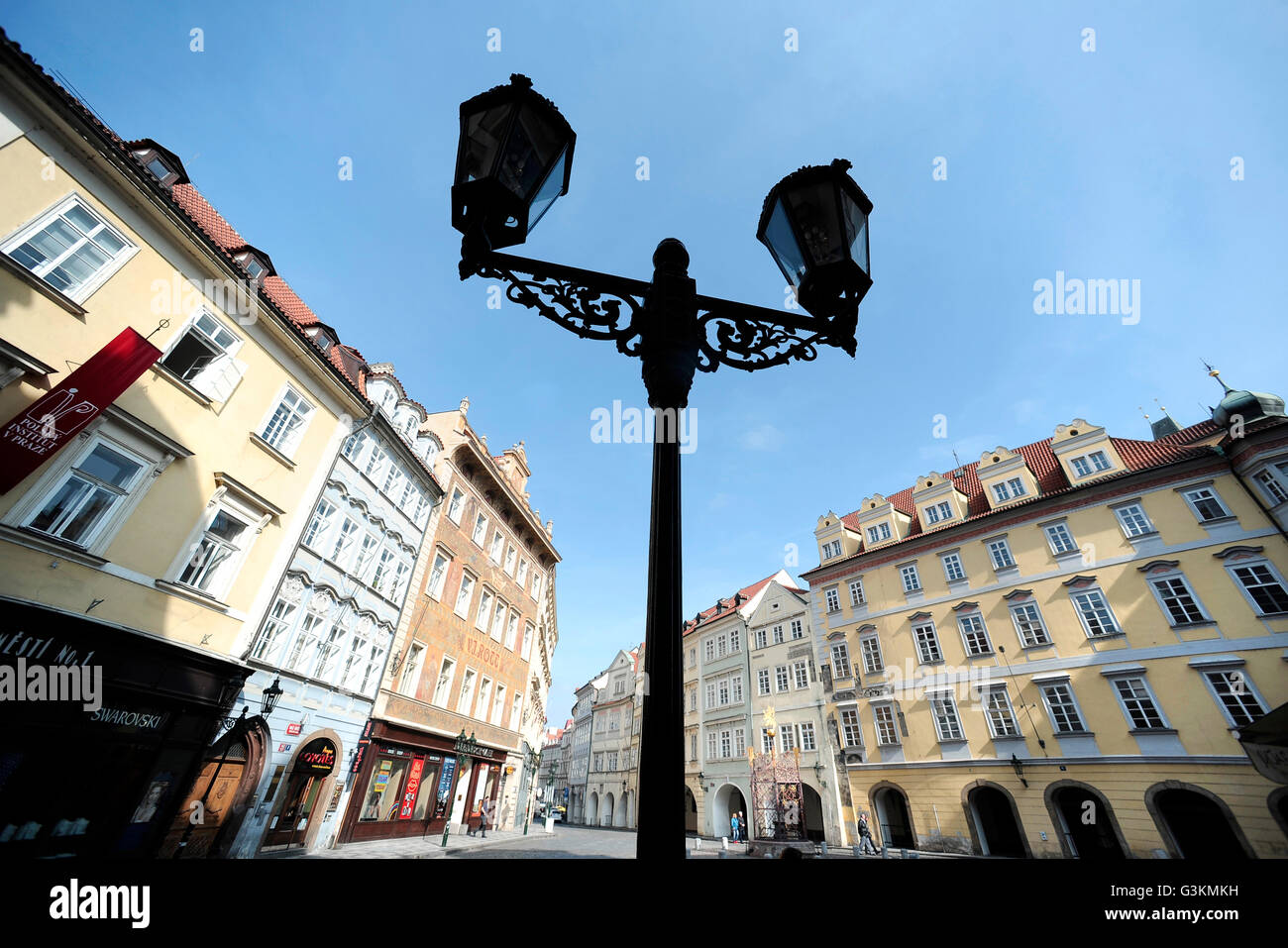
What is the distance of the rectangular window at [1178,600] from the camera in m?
18.7

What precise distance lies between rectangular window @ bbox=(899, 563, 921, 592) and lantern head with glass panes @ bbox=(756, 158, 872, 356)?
25.6 meters

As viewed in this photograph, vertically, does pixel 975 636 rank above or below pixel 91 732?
above

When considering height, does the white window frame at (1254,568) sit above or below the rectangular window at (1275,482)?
below

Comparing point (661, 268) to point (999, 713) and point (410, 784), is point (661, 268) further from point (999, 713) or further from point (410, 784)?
point (999, 713)

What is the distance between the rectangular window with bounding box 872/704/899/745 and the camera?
23500 millimetres

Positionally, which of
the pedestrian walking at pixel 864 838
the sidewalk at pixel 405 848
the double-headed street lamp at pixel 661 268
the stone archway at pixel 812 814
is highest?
the double-headed street lamp at pixel 661 268

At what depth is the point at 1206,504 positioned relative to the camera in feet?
64.7

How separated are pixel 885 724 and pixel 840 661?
3.59m

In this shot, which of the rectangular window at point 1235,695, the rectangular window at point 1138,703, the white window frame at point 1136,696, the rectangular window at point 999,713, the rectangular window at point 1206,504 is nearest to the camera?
the rectangular window at point 1235,695

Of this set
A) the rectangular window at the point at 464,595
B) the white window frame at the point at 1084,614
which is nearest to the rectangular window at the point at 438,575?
the rectangular window at the point at 464,595

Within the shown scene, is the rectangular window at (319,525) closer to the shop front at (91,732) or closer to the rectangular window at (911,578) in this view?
the shop front at (91,732)

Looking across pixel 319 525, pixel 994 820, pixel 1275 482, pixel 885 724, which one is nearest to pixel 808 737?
pixel 885 724
